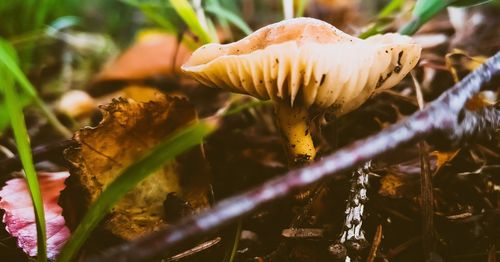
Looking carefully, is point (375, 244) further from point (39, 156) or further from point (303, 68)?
point (39, 156)

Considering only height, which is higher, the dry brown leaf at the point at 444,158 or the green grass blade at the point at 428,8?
the green grass blade at the point at 428,8

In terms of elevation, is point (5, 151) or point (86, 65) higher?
point (86, 65)

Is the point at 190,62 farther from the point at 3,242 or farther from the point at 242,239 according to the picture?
the point at 3,242

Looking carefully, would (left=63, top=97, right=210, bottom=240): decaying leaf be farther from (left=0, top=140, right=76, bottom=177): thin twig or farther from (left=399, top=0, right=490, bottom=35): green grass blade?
(left=399, top=0, right=490, bottom=35): green grass blade

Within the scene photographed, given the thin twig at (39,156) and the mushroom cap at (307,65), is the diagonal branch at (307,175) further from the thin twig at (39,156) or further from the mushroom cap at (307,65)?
the thin twig at (39,156)

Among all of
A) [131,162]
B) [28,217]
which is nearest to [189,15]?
[131,162]

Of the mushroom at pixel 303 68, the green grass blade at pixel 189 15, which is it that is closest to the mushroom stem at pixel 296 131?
the mushroom at pixel 303 68

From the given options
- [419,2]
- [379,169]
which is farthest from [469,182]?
[419,2]
